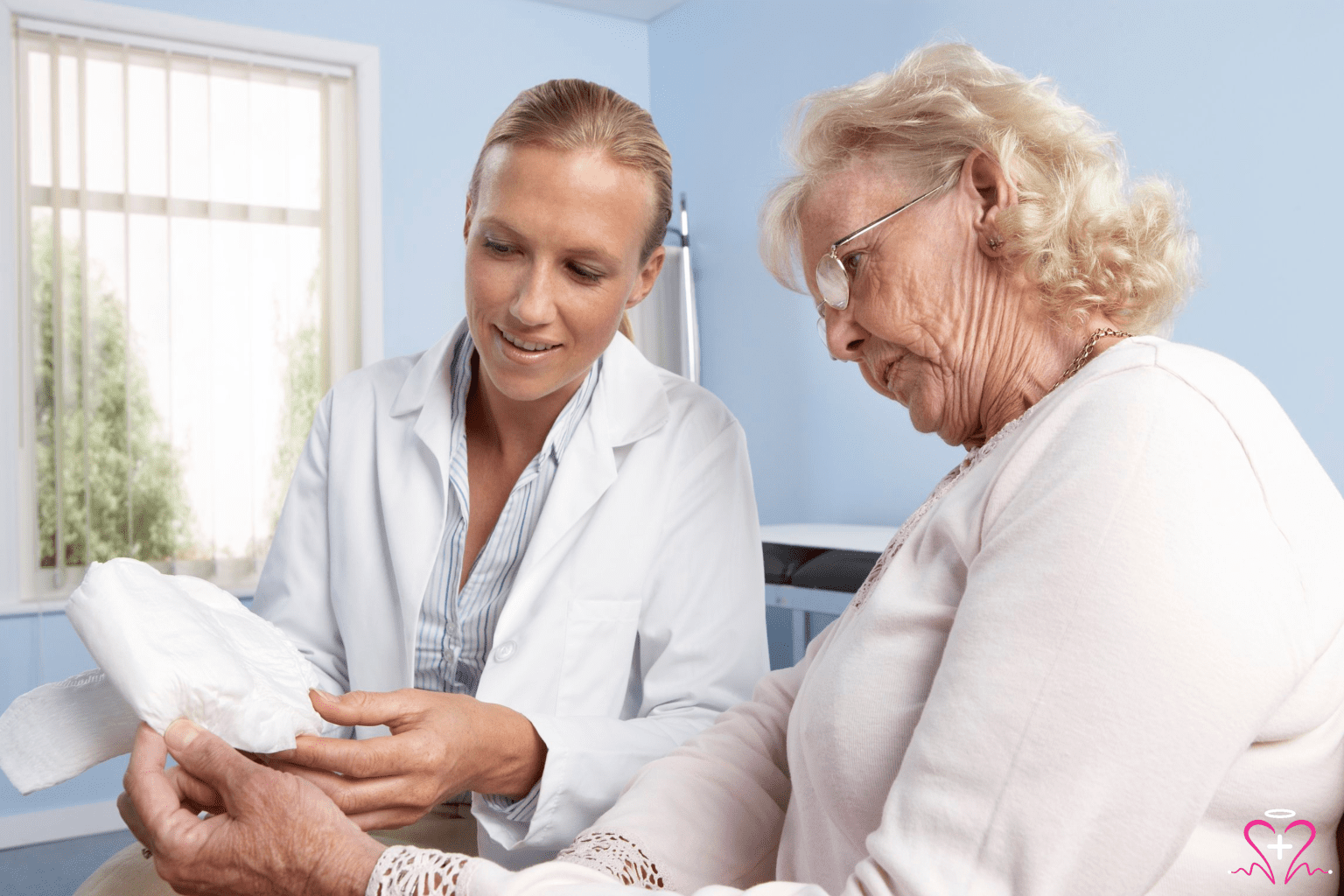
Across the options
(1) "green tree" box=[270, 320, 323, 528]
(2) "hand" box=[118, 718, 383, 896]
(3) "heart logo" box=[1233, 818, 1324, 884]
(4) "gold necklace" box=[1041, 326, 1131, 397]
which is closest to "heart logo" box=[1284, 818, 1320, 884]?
(3) "heart logo" box=[1233, 818, 1324, 884]

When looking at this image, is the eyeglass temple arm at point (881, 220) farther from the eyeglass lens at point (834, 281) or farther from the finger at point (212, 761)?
the finger at point (212, 761)

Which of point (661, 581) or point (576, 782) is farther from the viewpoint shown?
point (661, 581)

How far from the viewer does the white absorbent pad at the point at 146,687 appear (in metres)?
0.86

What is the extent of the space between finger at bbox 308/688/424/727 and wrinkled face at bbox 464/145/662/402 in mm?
497

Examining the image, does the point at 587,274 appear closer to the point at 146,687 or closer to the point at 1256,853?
the point at 146,687

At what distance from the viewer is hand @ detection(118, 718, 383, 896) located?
30.7 inches

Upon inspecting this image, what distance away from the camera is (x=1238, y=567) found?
616mm

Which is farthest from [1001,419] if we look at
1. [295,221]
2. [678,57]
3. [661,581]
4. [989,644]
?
[678,57]

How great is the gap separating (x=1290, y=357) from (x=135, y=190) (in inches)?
146

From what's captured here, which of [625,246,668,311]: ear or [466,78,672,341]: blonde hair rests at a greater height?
[466,78,672,341]: blonde hair

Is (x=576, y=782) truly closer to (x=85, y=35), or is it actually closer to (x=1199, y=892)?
(x=1199, y=892)

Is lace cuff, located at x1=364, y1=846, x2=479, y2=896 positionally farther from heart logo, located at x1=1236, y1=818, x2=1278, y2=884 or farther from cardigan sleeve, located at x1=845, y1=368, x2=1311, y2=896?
heart logo, located at x1=1236, y1=818, x2=1278, y2=884

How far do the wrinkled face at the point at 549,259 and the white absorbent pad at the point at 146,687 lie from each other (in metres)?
0.51

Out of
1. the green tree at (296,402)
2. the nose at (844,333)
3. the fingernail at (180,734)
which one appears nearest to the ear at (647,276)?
the nose at (844,333)
